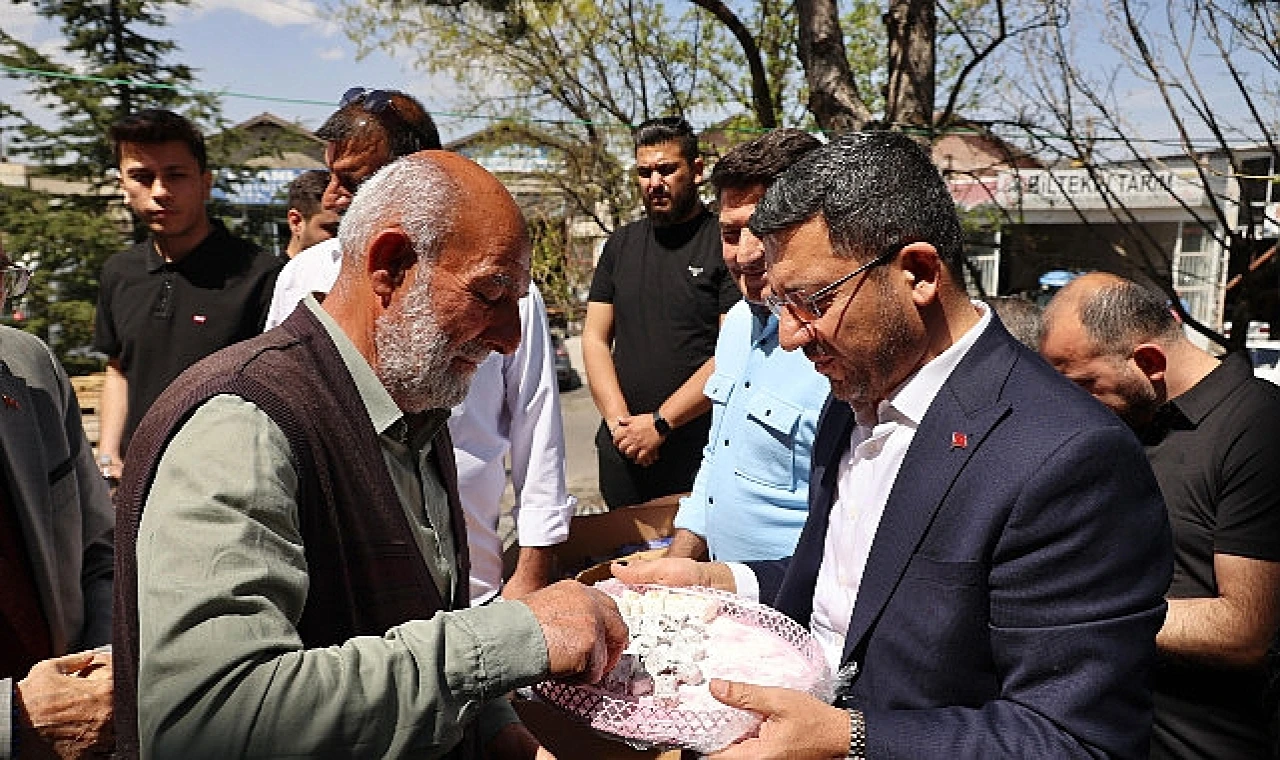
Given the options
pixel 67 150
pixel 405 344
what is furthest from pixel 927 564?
pixel 67 150

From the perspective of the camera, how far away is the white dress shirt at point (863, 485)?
5.68 ft

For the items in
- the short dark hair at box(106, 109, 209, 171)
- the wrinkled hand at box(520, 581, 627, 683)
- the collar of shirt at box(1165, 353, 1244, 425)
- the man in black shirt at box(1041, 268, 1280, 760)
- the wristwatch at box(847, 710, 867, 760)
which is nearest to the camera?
the wrinkled hand at box(520, 581, 627, 683)

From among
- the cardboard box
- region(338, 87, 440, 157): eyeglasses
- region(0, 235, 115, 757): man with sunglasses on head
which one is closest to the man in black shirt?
the cardboard box

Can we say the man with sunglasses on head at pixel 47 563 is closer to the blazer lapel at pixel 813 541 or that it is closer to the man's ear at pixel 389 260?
the man's ear at pixel 389 260

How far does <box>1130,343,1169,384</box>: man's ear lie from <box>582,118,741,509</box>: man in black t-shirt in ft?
6.02

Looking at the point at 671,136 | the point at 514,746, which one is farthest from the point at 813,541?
the point at 671,136

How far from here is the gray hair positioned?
5.02 feet

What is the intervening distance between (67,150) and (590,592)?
1464 centimetres

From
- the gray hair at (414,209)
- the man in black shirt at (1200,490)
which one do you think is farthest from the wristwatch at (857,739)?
the man in black shirt at (1200,490)

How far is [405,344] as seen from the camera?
5.08ft

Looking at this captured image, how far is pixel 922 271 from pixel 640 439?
7.91 feet

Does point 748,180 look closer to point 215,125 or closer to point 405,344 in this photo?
point 405,344

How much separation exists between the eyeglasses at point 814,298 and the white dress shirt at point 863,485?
217mm

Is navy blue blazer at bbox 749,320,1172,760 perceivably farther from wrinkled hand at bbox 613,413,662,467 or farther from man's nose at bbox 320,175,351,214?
wrinkled hand at bbox 613,413,662,467
